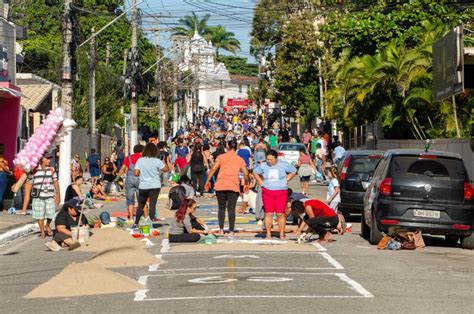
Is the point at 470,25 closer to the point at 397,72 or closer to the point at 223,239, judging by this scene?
the point at 397,72

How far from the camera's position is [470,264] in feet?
54.2

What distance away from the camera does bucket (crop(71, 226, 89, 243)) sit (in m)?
18.9

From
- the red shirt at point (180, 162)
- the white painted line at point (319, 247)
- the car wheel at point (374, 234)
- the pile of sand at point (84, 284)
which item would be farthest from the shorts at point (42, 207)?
the red shirt at point (180, 162)

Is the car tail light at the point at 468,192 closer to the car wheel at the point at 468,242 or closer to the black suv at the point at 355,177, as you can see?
the car wheel at the point at 468,242

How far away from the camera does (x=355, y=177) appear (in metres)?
25.2

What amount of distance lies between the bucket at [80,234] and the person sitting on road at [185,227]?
1553mm

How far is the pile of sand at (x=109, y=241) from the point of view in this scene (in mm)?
16906

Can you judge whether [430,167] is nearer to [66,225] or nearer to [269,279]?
[269,279]

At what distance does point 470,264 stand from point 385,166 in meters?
3.22

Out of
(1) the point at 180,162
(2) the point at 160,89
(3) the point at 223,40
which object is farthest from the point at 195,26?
(1) the point at 180,162

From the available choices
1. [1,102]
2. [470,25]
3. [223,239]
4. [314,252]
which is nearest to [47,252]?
[223,239]

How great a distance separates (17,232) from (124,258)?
705 cm

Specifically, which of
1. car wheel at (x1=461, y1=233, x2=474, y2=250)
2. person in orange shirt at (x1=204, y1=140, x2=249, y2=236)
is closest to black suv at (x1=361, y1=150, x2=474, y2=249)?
car wheel at (x1=461, y1=233, x2=474, y2=250)

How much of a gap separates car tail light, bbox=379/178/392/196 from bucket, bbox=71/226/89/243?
538 centimetres
